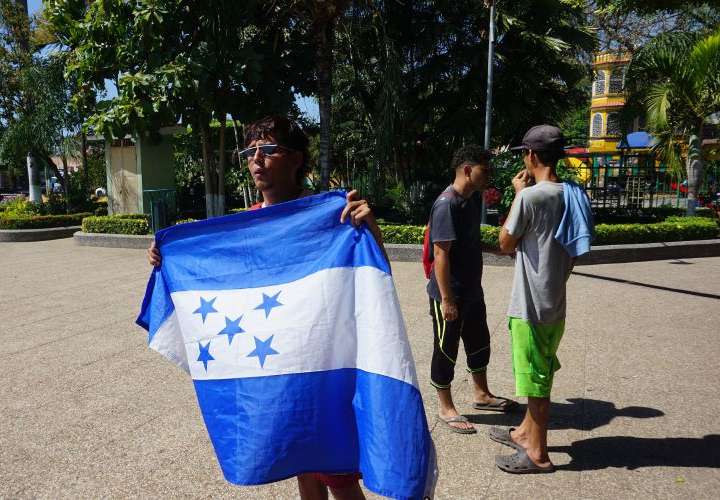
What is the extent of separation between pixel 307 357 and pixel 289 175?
702 millimetres

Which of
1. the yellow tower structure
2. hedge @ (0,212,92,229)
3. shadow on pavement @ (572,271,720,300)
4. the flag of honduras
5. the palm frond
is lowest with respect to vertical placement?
shadow on pavement @ (572,271,720,300)

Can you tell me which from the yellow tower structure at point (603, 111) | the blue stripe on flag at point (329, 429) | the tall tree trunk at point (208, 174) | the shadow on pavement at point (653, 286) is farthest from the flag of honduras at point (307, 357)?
the yellow tower structure at point (603, 111)

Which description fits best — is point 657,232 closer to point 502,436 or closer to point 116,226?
point 502,436

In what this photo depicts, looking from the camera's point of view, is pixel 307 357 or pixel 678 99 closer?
pixel 307 357

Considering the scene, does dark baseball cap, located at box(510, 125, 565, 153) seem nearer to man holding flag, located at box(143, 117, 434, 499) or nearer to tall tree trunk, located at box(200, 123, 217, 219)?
man holding flag, located at box(143, 117, 434, 499)

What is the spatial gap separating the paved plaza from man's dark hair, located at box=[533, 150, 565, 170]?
65.2 inches

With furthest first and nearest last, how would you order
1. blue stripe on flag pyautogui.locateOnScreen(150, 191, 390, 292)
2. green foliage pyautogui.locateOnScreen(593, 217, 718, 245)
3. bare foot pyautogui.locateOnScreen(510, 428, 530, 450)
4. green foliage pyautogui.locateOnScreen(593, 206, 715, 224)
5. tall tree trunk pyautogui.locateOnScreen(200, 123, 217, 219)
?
green foliage pyautogui.locateOnScreen(593, 206, 715, 224), tall tree trunk pyautogui.locateOnScreen(200, 123, 217, 219), green foliage pyautogui.locateOnScreen(593, 217, 718, 245), bare foot pyautogui.locateOnScreen(510, 428, 530, 450), blue stripe on flag pyautogui.locateOnScreen(150, 191, 390, 292)

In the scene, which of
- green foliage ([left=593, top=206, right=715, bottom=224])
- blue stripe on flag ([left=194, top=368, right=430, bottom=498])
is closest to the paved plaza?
blue stripe on flag ([left=194, top=368, right=430, bottom=498])

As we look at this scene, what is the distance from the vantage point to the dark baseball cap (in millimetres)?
3096

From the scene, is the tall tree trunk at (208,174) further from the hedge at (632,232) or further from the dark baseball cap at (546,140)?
the dark baseball cap at (546,140)

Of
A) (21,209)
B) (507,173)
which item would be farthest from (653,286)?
(21,209)

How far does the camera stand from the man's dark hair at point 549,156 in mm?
3121

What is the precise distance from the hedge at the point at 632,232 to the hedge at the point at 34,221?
1034cm

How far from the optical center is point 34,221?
1612 cm
